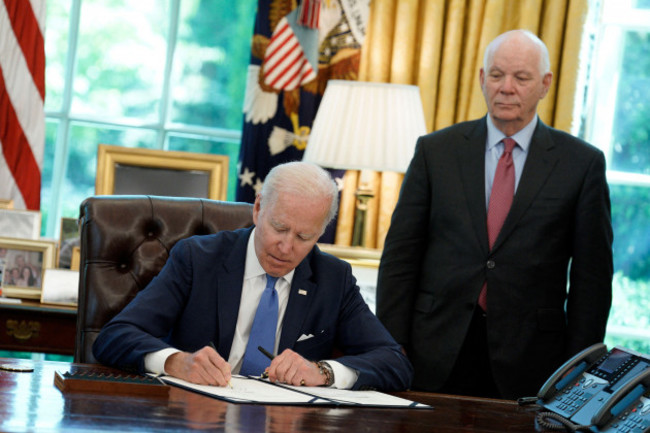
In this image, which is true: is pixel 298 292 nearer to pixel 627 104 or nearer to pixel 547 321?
pixel 547 321

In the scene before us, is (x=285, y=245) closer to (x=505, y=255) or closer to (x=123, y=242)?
(x=123, y=242)

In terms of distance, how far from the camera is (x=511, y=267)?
107 inches

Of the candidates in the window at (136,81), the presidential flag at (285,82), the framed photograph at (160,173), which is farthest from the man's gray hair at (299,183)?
the window at (136,81)

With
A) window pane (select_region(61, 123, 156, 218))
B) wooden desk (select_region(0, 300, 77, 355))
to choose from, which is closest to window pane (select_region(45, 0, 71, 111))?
window pane (select_region(61, 123, 156, 218))

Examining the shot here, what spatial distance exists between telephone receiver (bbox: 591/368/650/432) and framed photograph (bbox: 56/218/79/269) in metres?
2.32

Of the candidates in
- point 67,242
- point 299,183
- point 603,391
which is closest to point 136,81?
point 67,242

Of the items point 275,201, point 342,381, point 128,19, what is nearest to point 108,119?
point 128,19

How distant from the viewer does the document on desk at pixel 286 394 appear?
175cm

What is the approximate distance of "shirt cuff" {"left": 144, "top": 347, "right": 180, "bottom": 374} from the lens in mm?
1953

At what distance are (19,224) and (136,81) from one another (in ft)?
4.11

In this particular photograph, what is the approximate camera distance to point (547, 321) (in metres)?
2.75

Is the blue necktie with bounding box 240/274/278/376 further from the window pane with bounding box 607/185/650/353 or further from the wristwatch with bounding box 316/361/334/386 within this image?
the window pane with bounding box 607/185/650/353

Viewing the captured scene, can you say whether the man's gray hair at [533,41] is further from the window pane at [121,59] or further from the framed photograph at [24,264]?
the window pane at [121,59]

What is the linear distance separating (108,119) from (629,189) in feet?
8.67
